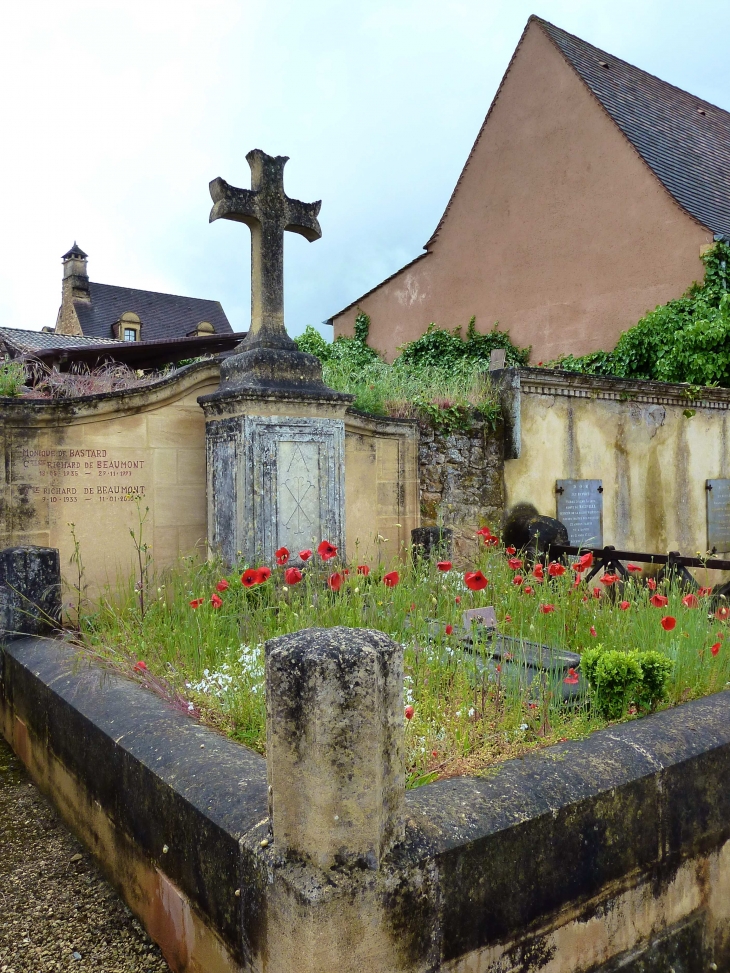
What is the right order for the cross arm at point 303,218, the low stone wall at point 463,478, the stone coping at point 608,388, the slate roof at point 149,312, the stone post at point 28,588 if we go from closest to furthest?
the stone post at point 28,588 < the cross arm at point 303,218 < the low stone wall at point 463,478 < the stone coping at point 608,388 < the slate roof at point 149,312

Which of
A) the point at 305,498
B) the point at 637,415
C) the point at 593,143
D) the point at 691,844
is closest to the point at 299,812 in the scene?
the point at 691,844

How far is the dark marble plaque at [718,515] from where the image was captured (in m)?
9.62

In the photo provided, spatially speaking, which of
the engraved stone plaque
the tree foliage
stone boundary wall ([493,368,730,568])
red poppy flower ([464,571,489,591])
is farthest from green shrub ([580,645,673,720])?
the tree foliage

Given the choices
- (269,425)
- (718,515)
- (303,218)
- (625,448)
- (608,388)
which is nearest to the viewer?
(269,425)

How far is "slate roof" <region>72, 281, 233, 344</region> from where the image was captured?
29.4m

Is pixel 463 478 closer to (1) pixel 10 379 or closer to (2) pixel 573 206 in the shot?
(1) pixel 10 379

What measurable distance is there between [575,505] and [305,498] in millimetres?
4190

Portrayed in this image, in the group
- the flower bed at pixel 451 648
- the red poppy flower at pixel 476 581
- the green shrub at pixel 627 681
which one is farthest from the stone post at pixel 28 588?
the green shrub at pixel 627 681

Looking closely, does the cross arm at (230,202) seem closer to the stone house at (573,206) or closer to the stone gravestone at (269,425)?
the stone gravestone at (269,425)

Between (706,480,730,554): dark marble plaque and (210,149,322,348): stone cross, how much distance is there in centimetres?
677

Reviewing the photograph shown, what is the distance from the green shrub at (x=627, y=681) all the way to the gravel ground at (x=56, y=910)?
1.71 meters

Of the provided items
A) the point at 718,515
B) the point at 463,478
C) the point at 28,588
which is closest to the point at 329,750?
the point at 28,588

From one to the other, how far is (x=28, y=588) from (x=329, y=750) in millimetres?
2864

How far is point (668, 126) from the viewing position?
14047 millimetres
